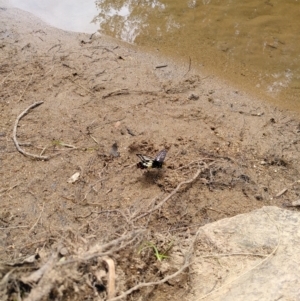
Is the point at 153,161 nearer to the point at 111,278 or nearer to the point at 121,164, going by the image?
the point at 121,164

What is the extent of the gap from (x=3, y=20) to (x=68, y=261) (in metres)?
4.45

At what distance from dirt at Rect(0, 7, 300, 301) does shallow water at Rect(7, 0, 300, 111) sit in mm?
294

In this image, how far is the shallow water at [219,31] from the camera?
444 cm

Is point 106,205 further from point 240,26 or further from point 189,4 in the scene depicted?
point 189,4

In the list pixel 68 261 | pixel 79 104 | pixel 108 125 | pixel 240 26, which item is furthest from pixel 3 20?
pixel 68 261

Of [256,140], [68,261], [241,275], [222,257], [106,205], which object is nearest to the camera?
[68,261]

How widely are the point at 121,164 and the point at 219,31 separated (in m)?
2.73

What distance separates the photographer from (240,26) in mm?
5184

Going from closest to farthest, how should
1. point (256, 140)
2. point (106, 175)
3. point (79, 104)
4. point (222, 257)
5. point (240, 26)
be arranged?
point (222, 257), point (106, 175), point (256, 140), point (79, 104), point (240, 26)

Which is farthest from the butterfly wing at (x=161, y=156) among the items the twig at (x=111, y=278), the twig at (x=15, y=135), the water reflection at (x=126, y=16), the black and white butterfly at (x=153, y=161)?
the water reflection at (x=126, y=16)

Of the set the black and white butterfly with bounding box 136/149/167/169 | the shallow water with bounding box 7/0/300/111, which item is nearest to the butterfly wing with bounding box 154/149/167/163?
the black and white butterfly with bounding box 136/149/167/169

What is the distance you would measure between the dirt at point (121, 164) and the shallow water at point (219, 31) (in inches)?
11.6

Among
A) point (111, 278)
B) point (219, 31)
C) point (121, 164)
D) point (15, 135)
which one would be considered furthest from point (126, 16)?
point (111, 278)

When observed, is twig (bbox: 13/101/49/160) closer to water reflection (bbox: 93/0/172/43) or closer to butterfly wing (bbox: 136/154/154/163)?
butterfly wing (bbox: 136/154/154/163)
